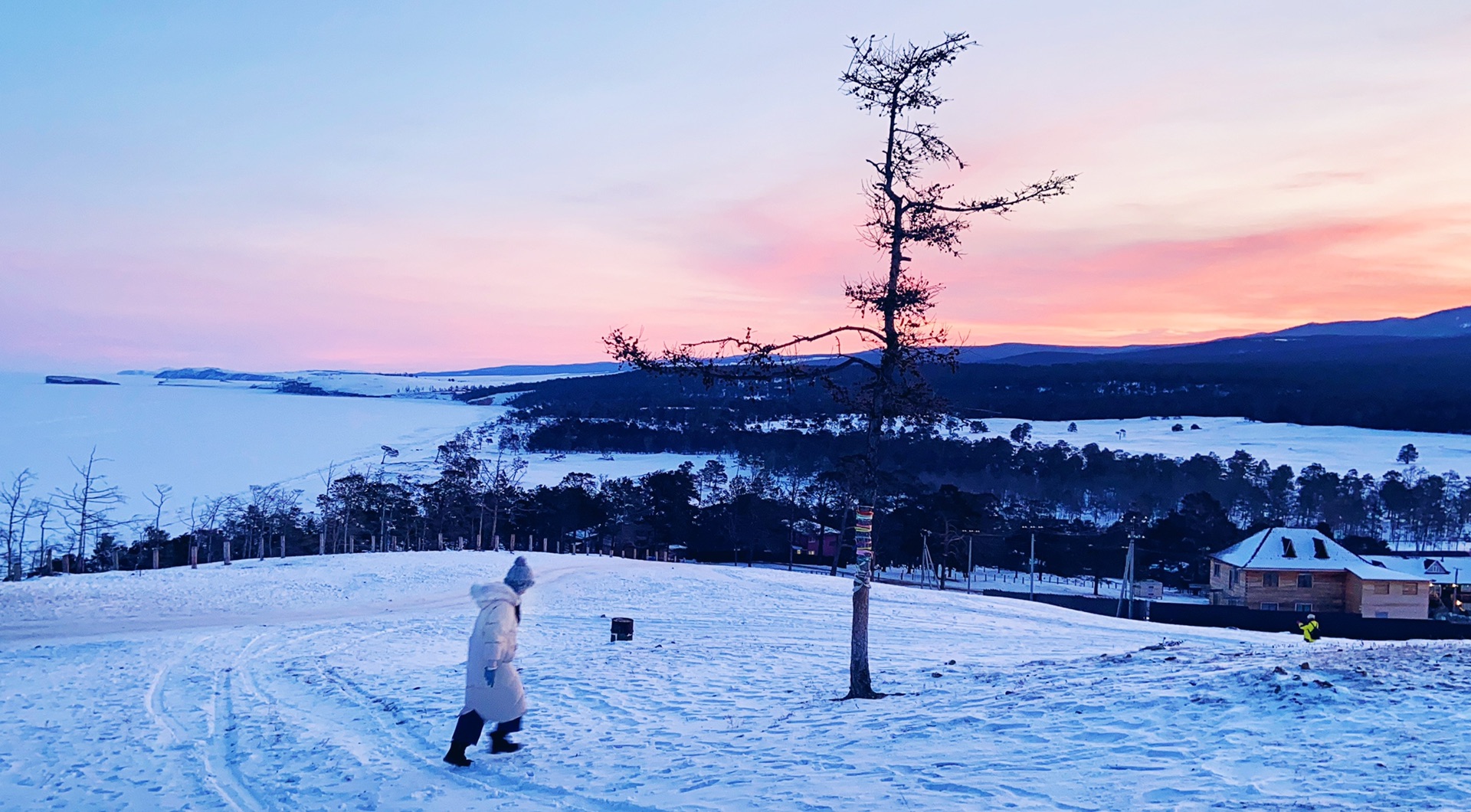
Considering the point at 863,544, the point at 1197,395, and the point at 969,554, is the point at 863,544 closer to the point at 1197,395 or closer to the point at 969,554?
the point at 969,554

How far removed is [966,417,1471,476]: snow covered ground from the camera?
363ft

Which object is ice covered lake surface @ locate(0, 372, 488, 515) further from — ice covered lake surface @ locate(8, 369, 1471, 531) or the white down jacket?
the white down jacket

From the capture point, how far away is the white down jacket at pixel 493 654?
7.73 metres

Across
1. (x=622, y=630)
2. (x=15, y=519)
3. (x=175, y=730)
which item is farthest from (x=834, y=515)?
(x=175, y=730)

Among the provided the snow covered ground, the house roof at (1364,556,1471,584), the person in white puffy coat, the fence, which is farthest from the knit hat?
the snow covered ground

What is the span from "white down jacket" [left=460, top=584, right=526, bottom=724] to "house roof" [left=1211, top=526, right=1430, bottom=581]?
5143cm

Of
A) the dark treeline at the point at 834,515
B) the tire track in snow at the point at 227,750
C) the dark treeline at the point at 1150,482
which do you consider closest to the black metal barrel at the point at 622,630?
the tire track in snow at the point at 227,750

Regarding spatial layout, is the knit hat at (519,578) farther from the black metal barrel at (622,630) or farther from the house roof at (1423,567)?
A: the house roof at (1423,567)

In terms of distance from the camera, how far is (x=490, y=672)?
7.81m

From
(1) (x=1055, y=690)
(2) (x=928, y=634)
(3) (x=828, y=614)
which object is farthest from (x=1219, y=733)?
(3) (x=828, y=614)

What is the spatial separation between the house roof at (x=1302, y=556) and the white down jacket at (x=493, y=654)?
51432 mm

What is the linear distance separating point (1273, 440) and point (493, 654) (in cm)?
14252

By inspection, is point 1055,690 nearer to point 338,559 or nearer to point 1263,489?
point 338,559

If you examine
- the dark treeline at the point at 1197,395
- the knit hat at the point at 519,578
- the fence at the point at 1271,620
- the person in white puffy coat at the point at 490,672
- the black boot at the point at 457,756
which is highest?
the dark treeline at the point at 1197,395
